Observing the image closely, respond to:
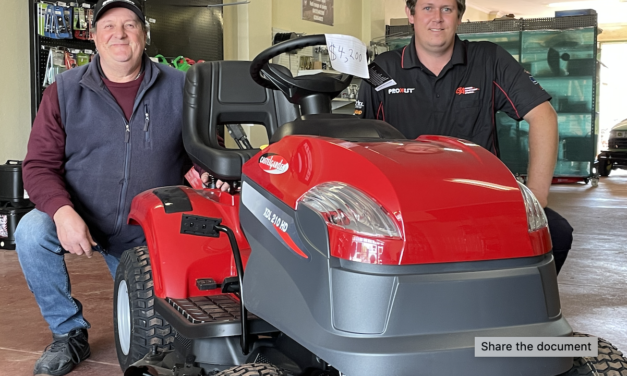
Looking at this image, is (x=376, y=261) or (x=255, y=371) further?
(x=255, y=371)

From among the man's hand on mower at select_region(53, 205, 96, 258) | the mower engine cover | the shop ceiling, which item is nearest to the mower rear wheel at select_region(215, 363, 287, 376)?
the mower engine cover

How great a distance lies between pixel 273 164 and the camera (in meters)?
1.25

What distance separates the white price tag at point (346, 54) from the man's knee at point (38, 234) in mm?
1115

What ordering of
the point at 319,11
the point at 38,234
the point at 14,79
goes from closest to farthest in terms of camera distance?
the point at 38,234
the point at 14,79
the point at 319,11

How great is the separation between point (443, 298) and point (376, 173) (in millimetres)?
211

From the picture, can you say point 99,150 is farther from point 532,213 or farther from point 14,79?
point 14,79

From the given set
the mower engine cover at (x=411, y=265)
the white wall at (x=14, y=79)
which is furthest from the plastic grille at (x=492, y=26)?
the mower engine cover at (x=411, y=265)

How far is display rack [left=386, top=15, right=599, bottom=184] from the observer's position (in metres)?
8.99

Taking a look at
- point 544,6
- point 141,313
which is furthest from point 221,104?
point 544,6

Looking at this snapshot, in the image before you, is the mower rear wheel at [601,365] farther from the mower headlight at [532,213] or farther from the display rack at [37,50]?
the display rack at [37,50]

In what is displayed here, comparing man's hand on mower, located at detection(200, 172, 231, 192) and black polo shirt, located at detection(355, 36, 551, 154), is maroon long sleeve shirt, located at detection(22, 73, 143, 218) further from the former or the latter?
black polo shirt, located at detection(355, 36, 551, 154)

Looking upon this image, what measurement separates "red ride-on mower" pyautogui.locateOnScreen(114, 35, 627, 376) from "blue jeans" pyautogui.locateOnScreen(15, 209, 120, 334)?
79 cm

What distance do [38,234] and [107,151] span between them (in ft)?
1.06

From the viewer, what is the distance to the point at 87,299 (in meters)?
3.07
